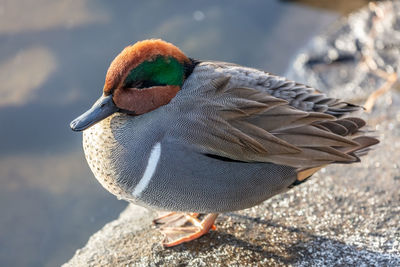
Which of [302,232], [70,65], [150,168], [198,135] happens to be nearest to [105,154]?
[150,168]

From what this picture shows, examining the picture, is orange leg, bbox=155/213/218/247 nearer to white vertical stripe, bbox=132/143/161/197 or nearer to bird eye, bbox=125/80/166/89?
white vertical stripe, bbox=132/143/161/197

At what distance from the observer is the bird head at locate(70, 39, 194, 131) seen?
2.63m

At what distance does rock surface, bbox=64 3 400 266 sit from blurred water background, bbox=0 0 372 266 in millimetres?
689

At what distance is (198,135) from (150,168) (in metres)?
0.30

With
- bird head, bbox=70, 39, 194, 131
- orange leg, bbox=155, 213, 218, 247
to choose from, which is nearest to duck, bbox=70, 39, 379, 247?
bird head, bbox=70, 39, 194, 131

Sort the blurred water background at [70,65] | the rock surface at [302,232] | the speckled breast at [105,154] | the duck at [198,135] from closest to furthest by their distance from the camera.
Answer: the duck at [198,135]
the speckled breast at [105,154]
the rock surface at [302,232]
the blurred water background at [70,65]

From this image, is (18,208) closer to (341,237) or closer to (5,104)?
(5,104)

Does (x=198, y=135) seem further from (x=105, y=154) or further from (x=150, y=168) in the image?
(x=105, y=154)

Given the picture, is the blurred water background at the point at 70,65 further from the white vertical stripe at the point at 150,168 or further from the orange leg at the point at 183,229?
the white vertical stripe at the point at 150,168

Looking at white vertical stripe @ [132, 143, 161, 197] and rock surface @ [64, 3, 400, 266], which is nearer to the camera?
white vertical stripe @ [132, 143, 161, 197]

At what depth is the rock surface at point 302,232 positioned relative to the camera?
2834 millimetres

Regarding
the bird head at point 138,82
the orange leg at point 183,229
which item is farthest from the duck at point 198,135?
the orange leg at point 183,229

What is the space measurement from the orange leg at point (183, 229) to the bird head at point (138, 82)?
0.76 meters

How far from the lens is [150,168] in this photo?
2633 millimetres
